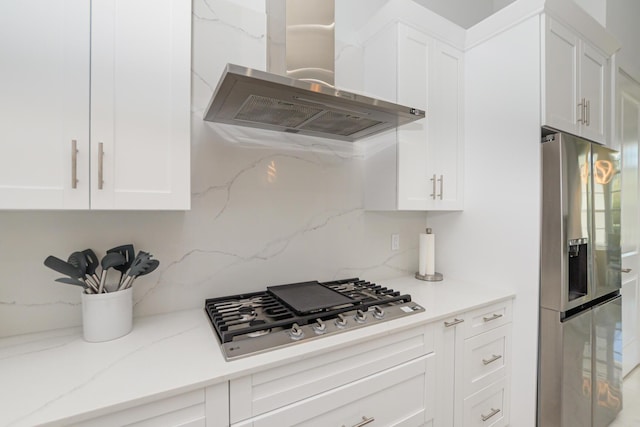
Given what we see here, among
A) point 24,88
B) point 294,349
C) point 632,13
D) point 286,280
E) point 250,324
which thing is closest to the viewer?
point 24,88

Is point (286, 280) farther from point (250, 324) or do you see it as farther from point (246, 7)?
point (246, 7)

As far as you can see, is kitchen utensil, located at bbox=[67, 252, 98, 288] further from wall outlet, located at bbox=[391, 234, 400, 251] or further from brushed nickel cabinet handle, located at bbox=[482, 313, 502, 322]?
brushed nickel cabinet handle, located at bbox=[482, 313, 502, 322]

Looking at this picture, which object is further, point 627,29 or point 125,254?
point 627,29

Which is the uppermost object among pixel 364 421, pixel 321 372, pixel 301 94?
pixel 301 94

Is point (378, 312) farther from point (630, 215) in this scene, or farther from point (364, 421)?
point (630, 215)

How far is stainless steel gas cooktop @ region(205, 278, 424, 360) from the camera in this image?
106cm

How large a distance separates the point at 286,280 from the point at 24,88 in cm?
132

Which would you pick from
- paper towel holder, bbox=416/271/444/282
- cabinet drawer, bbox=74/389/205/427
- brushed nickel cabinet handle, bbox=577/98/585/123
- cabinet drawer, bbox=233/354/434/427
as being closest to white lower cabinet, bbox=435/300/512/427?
cabinet drawer, bbox=233/354/434/427

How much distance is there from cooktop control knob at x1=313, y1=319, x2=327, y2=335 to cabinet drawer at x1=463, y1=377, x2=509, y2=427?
0.96 metres

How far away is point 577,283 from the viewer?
1741 mm

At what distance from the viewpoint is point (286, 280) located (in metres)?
1.71

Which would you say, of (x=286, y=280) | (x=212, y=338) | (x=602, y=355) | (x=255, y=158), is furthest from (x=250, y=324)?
(x=602, y=355)

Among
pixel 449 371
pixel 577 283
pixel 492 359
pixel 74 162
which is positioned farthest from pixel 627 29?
pixel 74 162

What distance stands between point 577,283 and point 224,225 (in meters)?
2.04
